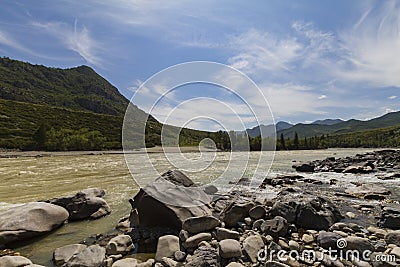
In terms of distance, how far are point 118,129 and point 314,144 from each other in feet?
274

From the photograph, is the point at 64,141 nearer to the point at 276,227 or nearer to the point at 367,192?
the point at 367,192

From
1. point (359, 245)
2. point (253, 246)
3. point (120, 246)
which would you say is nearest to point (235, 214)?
point (253, 246)

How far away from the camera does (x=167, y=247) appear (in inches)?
193

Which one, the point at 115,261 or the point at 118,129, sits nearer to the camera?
the point at 115,261

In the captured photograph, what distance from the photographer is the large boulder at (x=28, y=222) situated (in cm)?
557

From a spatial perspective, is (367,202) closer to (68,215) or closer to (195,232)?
(195,232)

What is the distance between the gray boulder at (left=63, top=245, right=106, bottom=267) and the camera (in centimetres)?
431

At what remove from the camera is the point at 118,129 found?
109062 mm

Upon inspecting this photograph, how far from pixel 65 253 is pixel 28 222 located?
180cm

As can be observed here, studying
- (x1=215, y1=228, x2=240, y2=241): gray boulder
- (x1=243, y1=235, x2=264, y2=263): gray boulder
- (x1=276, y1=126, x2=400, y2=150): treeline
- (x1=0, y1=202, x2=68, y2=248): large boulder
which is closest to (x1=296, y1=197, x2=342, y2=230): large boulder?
(x1=243, y1=235, x2=264, y2=263): gray boulder

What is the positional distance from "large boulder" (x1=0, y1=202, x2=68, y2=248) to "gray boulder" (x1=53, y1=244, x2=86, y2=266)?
4.38ft

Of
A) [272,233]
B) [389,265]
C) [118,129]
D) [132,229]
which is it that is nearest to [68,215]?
[132,229]

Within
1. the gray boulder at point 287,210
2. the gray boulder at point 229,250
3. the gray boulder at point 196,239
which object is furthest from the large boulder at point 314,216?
the gray boulder at point 196,239

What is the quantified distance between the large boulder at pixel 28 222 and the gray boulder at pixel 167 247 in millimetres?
3260
